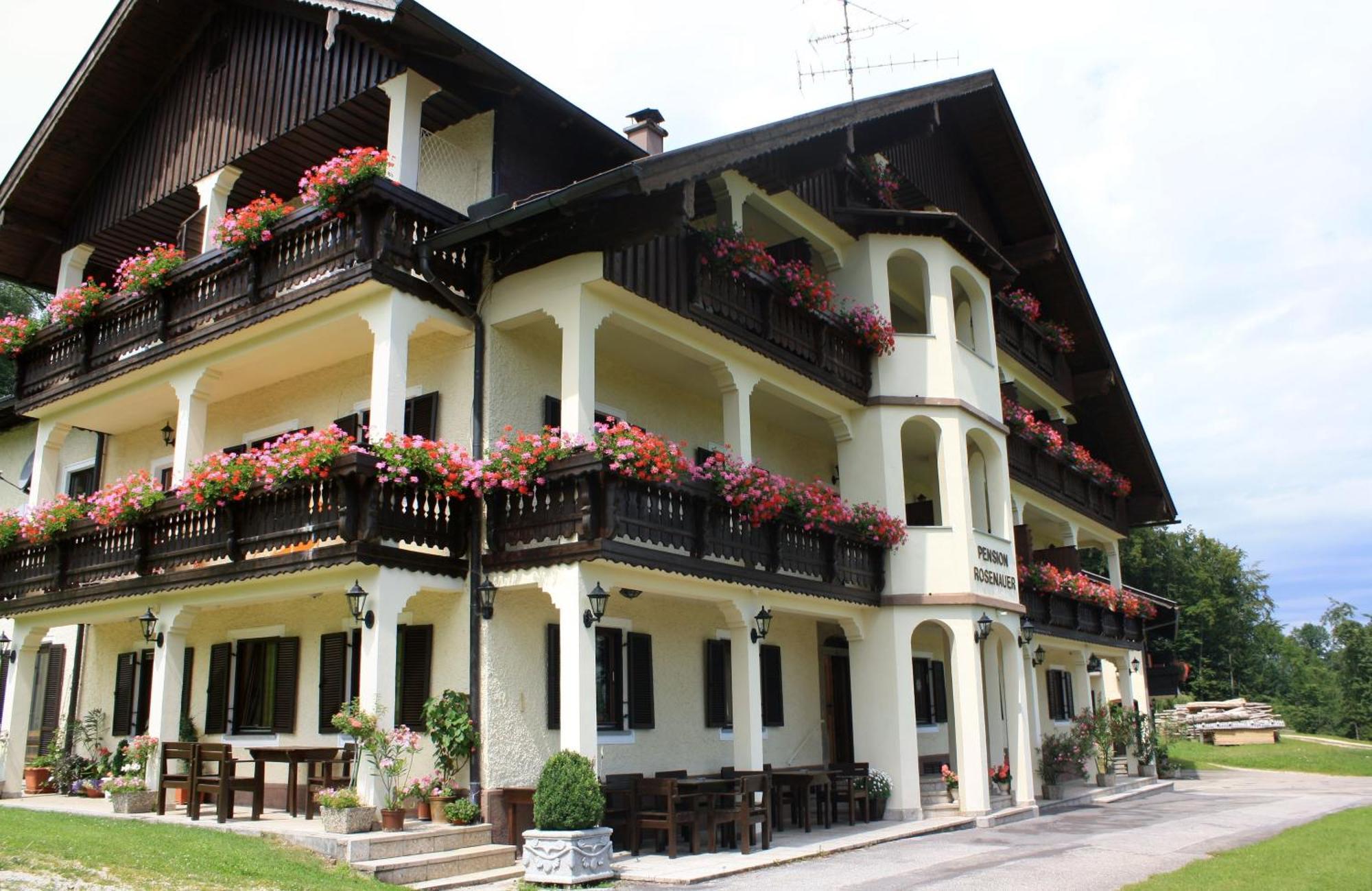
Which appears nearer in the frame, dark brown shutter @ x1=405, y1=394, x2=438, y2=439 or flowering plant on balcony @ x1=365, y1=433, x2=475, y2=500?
flowering plant on balcony @ x1=365, y1=433, x2=475, y2=500

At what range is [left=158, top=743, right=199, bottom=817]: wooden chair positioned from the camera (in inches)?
528

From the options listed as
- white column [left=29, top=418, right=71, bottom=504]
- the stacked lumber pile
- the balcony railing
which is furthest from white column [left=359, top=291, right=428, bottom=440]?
the stacked lumber pile

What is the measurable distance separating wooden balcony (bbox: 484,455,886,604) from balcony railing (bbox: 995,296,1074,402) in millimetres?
9821

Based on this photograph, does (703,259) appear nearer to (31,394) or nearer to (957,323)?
(957,323)

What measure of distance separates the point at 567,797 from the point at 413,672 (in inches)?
121

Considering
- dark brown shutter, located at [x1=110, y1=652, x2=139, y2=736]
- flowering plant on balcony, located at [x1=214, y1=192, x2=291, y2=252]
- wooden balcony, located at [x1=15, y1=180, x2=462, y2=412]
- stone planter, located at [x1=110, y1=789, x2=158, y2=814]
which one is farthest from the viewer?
dark brown shutter, located at [x1=110, y1=652, x2=139, y2=736]

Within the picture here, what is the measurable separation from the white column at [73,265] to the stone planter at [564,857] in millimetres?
13847

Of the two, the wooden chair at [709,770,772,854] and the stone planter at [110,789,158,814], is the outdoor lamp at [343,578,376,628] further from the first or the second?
the wooden chair at [709,770,772,854]

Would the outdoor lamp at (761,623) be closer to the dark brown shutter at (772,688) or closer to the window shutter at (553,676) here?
the window shutter at (553,676)

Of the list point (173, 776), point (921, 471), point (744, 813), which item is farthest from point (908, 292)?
point (173, 776)

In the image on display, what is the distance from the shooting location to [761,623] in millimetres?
15258

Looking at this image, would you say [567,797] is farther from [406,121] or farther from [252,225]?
[406,121]

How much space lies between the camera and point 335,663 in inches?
586

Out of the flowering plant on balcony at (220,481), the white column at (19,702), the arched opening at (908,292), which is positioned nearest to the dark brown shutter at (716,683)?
the arched opening at (908,292)
